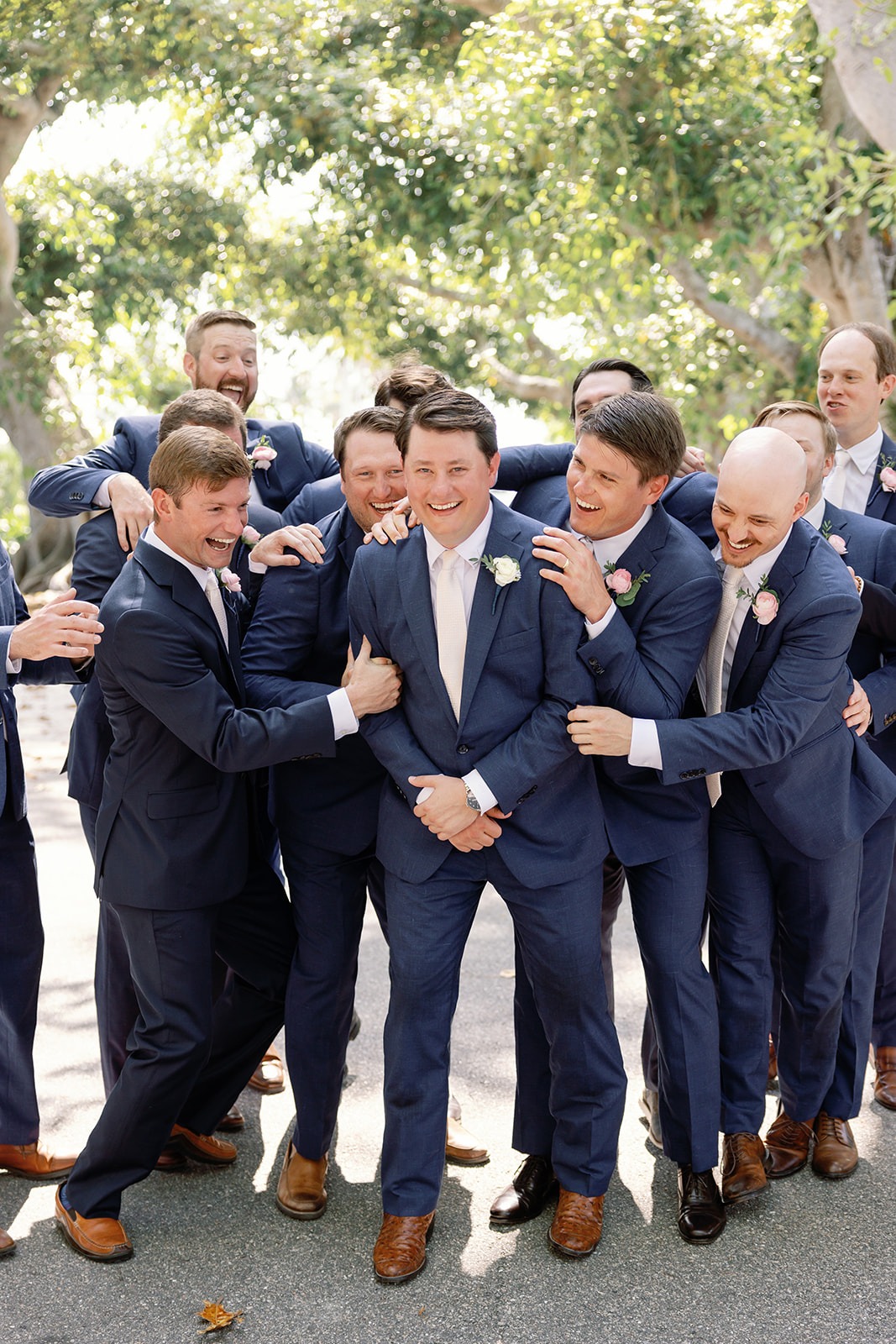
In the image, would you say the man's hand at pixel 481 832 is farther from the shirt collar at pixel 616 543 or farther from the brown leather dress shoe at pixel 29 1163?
the brown leather dress shoe at pixel 29 1163

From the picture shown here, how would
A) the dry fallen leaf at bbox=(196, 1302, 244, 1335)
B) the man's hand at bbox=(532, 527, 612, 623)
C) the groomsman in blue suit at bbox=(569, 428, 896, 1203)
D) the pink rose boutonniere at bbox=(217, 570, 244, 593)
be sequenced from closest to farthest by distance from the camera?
the dry fallen leaf at bbox=(196, 1302, 244, 1335)
the man's hand at bbox=(532, 527, 612, 623)
the groomsman in blue suit at bbox=(569, 428, 896, 1203)
the pink rose boutonniere at bbox=(217, 570, 244, 593)

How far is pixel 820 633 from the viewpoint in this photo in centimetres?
328

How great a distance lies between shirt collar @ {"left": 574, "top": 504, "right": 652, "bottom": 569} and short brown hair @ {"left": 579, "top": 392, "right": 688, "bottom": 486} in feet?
0.42

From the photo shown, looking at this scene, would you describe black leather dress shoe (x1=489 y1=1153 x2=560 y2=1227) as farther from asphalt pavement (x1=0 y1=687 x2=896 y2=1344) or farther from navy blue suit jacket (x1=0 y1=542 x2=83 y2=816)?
navy blue suit jacket (x1=0 y1=542 x2=83 y2=816)

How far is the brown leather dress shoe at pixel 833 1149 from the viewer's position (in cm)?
368

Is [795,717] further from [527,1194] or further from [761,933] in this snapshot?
[527,1194]

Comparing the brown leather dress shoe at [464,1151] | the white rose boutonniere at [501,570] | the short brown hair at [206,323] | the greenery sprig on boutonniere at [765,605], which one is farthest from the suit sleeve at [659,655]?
the short brown hair at [206,323]

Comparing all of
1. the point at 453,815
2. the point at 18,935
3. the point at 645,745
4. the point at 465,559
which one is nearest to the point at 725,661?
the point at 645,745

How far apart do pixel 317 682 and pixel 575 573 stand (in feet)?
2.96

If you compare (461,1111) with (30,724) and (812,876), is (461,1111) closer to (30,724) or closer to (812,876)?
(812,876)

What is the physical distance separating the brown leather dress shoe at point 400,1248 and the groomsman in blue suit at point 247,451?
2166 millimetres

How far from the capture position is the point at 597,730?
10.4ft

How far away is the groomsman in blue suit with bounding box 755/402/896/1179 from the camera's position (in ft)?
12.2

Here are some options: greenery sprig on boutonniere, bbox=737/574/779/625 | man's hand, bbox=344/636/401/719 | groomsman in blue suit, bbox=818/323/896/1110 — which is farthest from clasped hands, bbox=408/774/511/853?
groomsman in blue suit, bbox=818/323/896/1110
